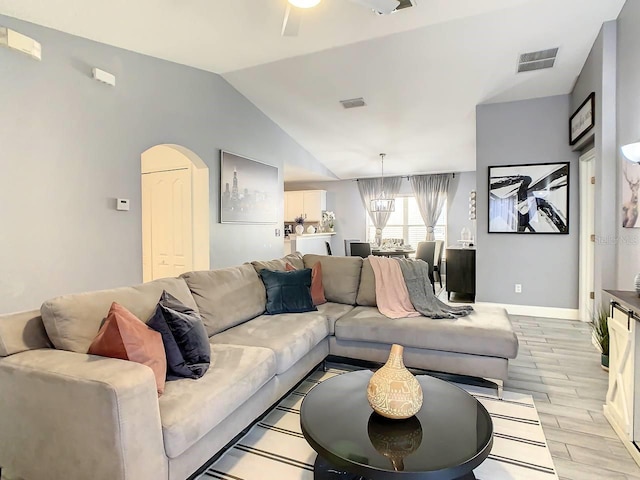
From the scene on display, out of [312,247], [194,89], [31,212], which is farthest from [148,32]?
[312,247]

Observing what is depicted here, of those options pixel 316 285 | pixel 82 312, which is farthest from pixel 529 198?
pixel 82 312

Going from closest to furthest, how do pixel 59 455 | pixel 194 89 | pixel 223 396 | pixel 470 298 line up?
pixel 59 455
pixel 223 396
pixel 194 89
pixel 470 298

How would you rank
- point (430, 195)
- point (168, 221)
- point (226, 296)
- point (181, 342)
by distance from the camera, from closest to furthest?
point (181, 342) < point (226, 296) < point (168, 221) < point (430, 195)

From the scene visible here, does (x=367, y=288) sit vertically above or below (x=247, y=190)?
below

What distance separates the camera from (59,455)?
1439 millimetres

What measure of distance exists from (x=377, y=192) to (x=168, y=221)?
5180 mm

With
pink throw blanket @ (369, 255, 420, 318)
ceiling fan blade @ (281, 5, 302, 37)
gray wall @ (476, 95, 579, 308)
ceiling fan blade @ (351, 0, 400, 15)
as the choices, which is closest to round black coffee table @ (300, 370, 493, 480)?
pink throw blanket @ (369, 255, 420, 318)

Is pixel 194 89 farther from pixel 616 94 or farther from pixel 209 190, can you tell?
pixel 616 94

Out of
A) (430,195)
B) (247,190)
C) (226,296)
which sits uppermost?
(430,195)

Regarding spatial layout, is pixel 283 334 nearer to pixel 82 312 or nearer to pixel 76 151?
pixel 82 312

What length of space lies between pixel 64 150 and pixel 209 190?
178cm

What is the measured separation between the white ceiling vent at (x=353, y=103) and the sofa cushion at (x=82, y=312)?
3747 mm

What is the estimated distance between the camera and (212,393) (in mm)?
1645

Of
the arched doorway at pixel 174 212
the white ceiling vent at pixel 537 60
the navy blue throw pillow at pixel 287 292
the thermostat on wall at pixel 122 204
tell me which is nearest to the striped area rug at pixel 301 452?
the navy blue throw pillow at pixel 287 292
